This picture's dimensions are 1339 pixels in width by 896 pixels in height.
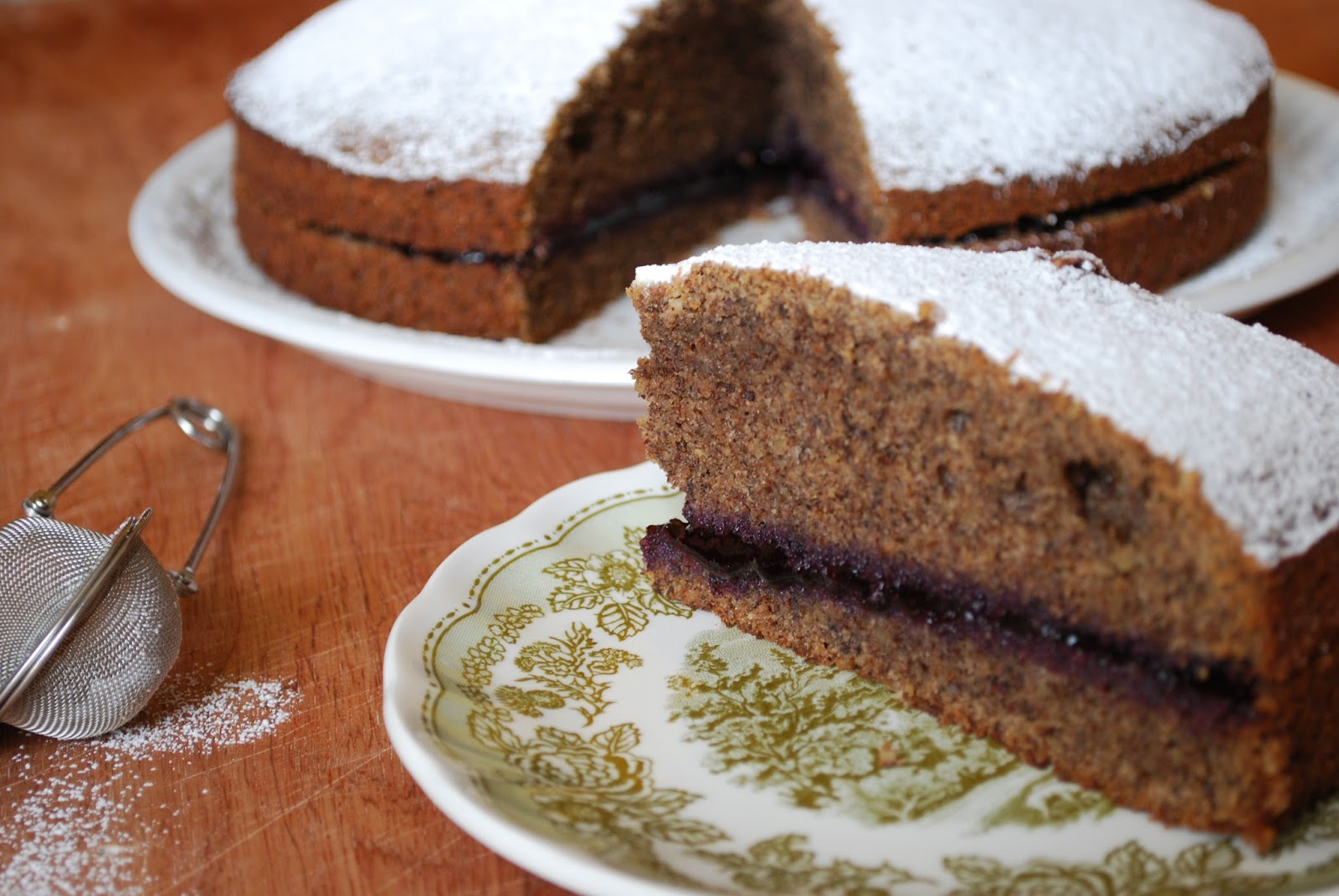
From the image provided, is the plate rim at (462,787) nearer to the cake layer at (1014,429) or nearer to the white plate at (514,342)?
the cake layer at (1014,429)

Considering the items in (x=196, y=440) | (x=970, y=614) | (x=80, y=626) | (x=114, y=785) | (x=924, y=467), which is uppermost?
(x=924, y=467)

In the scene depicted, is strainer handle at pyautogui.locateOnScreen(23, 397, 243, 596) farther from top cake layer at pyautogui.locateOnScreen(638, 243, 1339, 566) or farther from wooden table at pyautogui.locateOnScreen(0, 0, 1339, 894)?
top cake layer at pyautogui.locateOnScreen(638, 243, 1339, 566)

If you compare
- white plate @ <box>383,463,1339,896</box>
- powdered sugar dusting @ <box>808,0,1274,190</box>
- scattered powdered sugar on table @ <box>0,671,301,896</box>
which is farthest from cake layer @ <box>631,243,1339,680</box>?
powdered sugar dusting @ <box>808,0,1274,190</box>

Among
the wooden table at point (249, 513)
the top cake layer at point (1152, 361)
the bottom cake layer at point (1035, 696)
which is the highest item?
the top cake layer at point (1152, 361)

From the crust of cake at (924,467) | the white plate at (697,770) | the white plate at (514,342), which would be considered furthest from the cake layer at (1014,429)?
the white plate at (514,342)

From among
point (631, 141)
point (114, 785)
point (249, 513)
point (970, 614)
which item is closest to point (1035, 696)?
point (970, 614)

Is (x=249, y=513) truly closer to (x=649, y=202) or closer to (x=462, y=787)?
(x=462, y=787)
